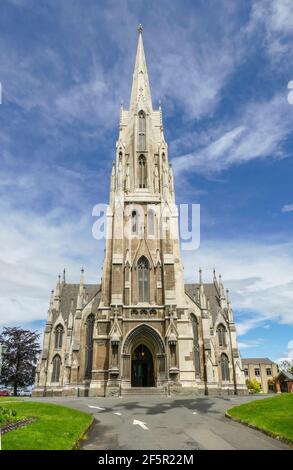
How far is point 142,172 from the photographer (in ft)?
145

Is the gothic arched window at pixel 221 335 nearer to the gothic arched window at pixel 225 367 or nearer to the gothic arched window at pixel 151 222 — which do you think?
the gothic arched window at pixel 225 367

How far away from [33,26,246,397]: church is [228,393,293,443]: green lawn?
16.5 m

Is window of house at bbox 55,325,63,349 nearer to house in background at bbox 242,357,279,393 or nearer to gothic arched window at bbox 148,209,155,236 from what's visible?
gothic arched window at bbox 148,209,155,236

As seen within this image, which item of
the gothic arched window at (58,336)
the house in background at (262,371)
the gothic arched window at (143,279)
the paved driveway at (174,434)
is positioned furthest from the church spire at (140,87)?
the house in background at (262,371)

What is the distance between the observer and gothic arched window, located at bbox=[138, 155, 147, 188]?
143 feet

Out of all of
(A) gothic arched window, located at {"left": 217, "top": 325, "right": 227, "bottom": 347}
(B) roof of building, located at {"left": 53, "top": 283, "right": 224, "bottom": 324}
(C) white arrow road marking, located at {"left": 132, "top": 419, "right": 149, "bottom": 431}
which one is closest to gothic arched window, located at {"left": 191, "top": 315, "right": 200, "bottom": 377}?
(B) roof of building, located at {"left": 53, "top": 283, "right": 224, "bottom": 324}

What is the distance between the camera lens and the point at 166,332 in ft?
110

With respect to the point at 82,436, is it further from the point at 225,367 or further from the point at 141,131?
the point at 141,131

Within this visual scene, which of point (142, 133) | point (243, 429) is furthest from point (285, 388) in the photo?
point (243, 429)

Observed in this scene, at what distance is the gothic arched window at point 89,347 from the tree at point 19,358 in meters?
11.2

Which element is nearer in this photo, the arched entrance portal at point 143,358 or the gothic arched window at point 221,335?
the arched entrance portal at point 143,358

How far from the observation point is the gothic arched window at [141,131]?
4562cm
